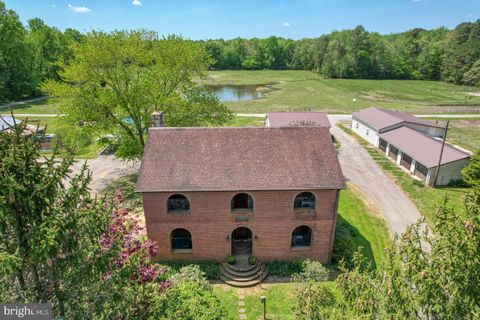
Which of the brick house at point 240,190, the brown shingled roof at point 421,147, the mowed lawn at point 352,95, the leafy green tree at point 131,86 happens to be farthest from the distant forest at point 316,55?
the brick house at point 240,190

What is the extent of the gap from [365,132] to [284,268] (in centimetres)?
3506

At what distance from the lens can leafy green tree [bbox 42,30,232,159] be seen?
28.8 metres

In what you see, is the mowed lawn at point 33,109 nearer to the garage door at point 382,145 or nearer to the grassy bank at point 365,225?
the grassy bank at point 365,225

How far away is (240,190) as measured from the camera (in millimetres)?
19781

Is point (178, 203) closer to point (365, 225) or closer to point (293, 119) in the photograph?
point (365, 225)

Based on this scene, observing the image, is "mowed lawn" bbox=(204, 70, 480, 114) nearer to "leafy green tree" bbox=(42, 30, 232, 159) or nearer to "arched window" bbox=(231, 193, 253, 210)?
"leafy green tree" bbox=(42, 30, 232, 159)

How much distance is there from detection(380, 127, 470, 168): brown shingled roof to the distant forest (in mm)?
43278

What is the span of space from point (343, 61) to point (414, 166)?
98755mm

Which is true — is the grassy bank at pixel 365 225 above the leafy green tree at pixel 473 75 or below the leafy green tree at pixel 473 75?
below

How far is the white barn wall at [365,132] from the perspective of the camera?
46594 mm

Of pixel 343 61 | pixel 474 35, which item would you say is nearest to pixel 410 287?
pixel 343 61

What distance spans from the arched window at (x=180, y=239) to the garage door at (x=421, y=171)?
27.6 meters

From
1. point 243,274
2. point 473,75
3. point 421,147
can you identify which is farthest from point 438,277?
point 473,75

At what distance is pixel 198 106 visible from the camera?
31.3 meters
